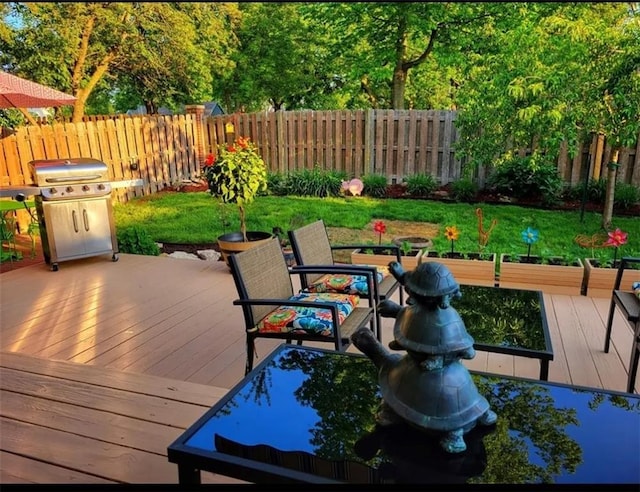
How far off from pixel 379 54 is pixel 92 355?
9746mm

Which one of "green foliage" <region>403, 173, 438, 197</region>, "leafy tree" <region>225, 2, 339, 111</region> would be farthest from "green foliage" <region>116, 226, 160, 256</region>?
"leafy tree" <region>225, 2, 339, 111</region>

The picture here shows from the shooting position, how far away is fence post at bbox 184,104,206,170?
31.1 feet

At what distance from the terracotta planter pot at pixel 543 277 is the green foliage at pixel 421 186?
11.5ft

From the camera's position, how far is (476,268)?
4.18m

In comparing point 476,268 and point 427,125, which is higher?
point 427,125

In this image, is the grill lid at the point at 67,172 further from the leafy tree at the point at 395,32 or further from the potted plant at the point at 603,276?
the leafy tree at the point at 395,32

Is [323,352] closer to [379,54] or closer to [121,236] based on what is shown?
[121,236]

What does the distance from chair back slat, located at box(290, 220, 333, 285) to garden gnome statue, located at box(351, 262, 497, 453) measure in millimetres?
1802

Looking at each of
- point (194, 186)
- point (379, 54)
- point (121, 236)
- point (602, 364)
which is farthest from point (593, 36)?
point (379, 54)

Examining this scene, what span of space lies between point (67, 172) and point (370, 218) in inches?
135

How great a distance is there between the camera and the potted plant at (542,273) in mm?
4000

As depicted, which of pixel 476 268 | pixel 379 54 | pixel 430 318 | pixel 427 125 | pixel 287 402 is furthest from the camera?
pixel 379 54

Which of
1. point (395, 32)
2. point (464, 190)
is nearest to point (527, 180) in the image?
point (464, 190)

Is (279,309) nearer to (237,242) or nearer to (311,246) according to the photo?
(311,246)
